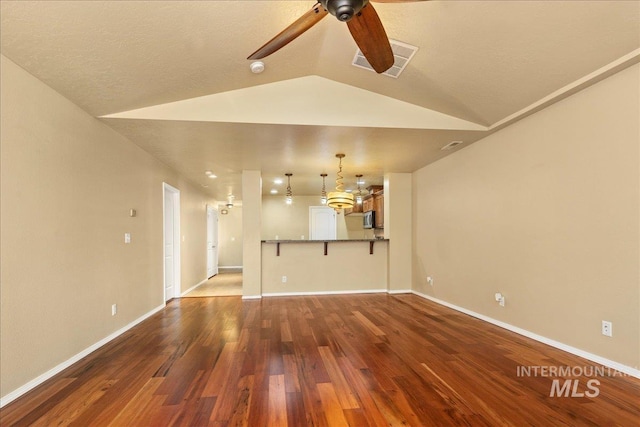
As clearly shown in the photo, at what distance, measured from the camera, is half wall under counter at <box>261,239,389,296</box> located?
18.5 feet

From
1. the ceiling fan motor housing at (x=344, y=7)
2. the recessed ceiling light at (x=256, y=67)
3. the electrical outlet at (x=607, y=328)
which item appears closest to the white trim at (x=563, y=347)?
the electrical outlet at (x=607, y=328)

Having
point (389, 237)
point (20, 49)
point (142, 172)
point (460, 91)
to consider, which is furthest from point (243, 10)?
point (389, 237)

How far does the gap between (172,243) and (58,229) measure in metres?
3.14

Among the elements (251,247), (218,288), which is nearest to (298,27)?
(251,247)

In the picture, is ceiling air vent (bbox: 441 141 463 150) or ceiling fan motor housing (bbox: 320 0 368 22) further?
ceiling air vent (bbox: 441 141 463 150)

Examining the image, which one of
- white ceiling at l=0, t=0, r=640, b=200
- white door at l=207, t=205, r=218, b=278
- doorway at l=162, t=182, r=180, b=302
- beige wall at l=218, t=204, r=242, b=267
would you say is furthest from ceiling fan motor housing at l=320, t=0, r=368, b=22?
beige wall at l=218, t=204, r=242, b=267

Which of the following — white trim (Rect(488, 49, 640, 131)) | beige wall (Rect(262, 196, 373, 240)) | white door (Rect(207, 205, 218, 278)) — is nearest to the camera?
white trim (Rect(488, 49, 640, 131))

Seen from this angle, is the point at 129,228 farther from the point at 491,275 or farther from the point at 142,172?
the point at 491,275

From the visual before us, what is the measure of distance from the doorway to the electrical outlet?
5.88m

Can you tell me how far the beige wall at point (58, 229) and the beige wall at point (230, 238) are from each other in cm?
667

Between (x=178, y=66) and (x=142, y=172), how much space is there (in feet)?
7.07

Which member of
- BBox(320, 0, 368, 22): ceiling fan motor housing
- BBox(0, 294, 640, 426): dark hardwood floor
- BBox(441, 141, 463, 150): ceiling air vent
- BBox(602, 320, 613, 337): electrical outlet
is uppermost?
BBox(320, 0, 368, 22): ceiling fan motor housing

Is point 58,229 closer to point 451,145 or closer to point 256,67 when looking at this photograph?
point 256,67

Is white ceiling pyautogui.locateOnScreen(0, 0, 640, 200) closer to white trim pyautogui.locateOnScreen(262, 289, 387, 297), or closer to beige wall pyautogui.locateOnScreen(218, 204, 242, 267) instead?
white trim pyautogui.locateOnScreen(262, 289, 387, 297)
